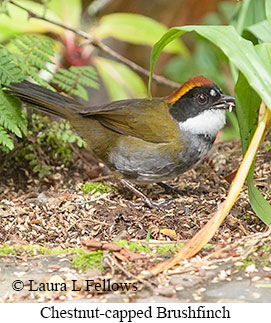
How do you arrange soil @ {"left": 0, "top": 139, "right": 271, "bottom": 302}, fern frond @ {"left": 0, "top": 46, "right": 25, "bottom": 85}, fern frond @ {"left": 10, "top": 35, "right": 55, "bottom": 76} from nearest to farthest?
soil @ {"left": 0, "top": 139, "right": 271, "bottom": 302} → fern frond @ {"left": 0, "top": 46, "right": 25, "bottom": 85} → fern frond @ {"left": 10, "top": 35, "right": 55, "bottom": 76}

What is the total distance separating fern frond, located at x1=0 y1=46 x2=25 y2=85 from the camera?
4.98 m

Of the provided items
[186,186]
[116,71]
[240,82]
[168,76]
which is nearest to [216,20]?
[168,76]

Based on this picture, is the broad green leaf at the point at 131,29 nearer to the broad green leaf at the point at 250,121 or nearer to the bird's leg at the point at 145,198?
the bird's leg at the point at 145,198

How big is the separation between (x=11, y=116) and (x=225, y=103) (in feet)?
5.62

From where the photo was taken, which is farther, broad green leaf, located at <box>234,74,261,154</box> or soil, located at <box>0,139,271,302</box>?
broad green leaf, located at <box>234,74,261,154</box>

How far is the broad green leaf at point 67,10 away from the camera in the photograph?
7.71 m

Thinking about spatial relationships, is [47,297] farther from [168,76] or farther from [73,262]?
[168,76]

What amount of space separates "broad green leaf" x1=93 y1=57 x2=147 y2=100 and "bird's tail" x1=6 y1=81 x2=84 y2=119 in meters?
2.76

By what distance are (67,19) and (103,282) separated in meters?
5.02

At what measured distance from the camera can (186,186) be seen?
524 centimetres

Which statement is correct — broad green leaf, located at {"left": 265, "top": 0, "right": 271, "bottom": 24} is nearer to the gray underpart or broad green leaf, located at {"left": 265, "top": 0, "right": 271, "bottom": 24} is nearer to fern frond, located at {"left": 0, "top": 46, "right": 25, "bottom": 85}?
the gray underpart

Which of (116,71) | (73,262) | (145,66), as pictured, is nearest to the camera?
(73,262)

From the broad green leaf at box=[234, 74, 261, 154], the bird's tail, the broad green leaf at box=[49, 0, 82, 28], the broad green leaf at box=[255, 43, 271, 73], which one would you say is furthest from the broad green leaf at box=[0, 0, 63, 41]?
the broad green leaf at box=[255, 43, 271, 73]
